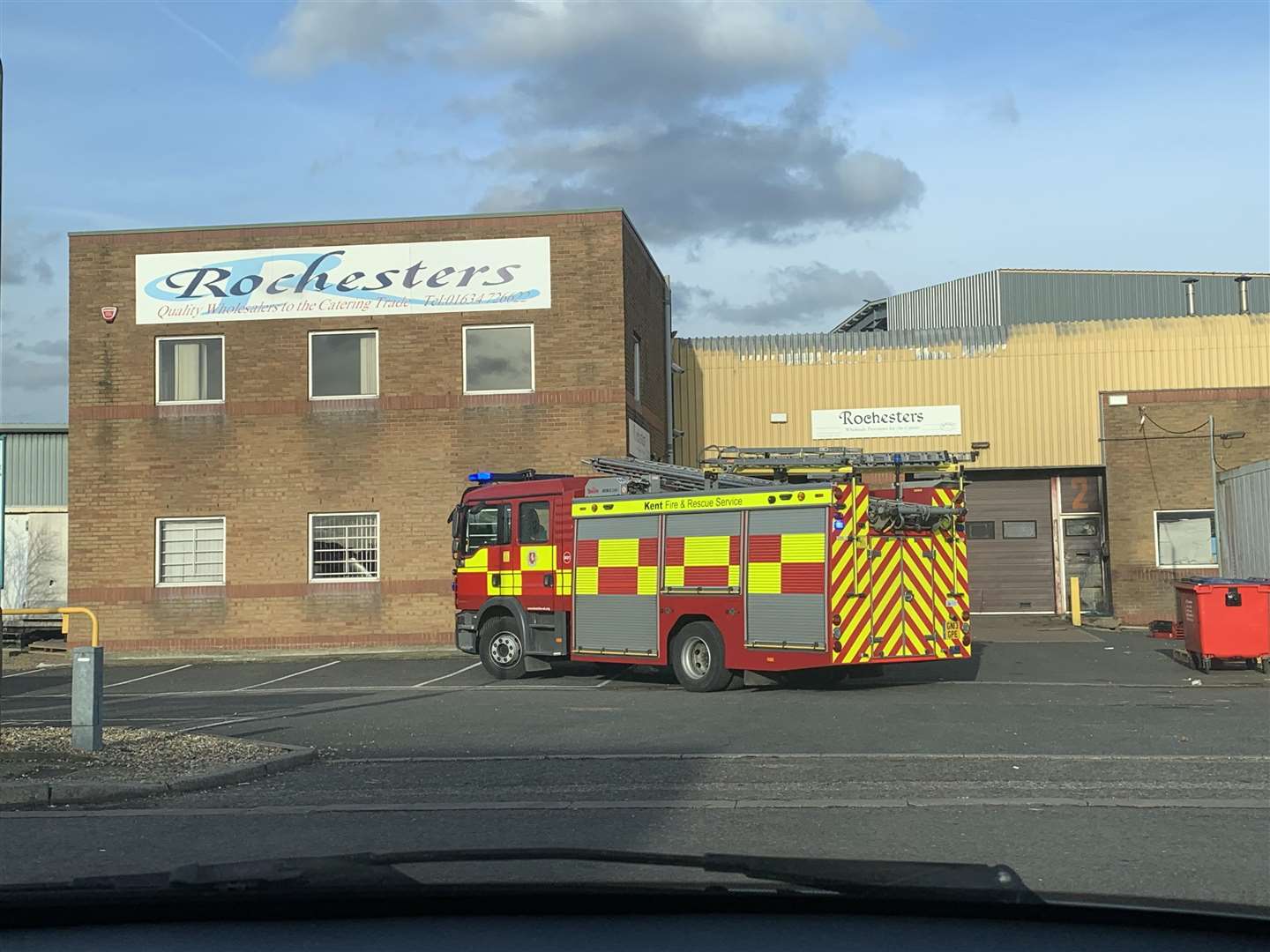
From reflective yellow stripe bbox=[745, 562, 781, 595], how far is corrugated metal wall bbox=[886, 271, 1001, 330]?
29.3 meters

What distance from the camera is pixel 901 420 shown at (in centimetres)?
3095

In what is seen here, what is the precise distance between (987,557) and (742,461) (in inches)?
550

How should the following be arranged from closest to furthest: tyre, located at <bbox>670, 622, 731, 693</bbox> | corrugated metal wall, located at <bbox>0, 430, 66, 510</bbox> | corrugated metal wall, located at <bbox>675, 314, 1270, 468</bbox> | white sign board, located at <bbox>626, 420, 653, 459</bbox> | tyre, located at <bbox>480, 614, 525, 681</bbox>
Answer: tyre, located at <bbox>670, 622, 731, 693</bbox>
tyre, located at <bbox>480, 614, 525, 681</bbox>
white sign board, located at <bbox>626, 420, 653, 459</bbox>
corrugated metal wall, located at <bbox>675, 314, 1270, 468</bbox>
corrugated metal wall, located at <bbox>0, 430, 66, 510</bbox>

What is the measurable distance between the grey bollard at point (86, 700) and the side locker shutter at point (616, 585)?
7.67 metres

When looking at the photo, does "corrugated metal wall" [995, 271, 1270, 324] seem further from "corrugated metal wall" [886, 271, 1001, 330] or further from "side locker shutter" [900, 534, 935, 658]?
"side locker shutter" [900, 534, 935, 658]

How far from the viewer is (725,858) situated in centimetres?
378

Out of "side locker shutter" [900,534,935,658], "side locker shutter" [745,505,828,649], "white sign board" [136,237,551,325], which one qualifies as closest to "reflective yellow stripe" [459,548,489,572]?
"side locker shutter" [745,505,828,649]

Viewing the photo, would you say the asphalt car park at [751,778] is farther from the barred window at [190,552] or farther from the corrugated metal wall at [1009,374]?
the corrugated metal wall at [1009,374]

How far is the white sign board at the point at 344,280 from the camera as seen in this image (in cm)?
2627

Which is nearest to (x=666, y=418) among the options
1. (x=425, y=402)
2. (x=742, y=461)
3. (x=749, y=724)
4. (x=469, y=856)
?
(x=425, y=402)

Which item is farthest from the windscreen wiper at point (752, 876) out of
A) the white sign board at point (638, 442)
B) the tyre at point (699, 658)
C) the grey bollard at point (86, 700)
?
the white sign board at point (638, 442)

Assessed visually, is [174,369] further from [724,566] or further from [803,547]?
[803,547]

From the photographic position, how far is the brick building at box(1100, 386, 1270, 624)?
1161 inches

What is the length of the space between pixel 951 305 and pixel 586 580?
33724 mm
